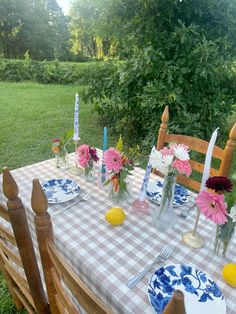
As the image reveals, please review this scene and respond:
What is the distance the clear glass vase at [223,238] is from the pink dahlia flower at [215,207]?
7 cm

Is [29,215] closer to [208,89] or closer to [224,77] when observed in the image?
[208,89]

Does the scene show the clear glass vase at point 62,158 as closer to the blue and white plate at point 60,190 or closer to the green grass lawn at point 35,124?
the blue and white plate at point 60,190

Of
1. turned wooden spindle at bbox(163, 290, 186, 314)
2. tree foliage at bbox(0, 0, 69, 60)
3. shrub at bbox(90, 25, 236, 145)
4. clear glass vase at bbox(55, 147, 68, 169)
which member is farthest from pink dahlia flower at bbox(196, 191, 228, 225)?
tree foliage at bbox(0, 0, 69, 60)

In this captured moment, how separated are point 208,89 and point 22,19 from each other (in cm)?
1646

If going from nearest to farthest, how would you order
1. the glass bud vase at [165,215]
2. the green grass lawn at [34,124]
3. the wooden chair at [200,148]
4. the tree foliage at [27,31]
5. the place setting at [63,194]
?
the glass bud vase at [165,215], the place setting at [63,194], the wooden chair at [200,148], the green grass lawn at [34,124], the tree foliage at [27,31]

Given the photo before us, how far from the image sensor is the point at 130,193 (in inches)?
44.5

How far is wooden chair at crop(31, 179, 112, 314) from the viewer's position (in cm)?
50

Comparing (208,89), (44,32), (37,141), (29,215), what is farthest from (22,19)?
(29,215)

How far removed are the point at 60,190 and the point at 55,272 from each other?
509mm

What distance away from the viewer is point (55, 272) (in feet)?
2.25

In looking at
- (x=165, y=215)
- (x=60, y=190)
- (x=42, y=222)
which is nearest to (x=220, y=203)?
(x=165, y=215)

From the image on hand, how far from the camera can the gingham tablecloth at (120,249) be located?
71 centimetres

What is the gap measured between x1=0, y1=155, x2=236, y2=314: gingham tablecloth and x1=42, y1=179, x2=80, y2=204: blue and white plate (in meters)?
0.03

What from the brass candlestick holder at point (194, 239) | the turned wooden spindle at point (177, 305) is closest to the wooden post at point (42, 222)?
the turned wooden spindle at point (177, 305)
